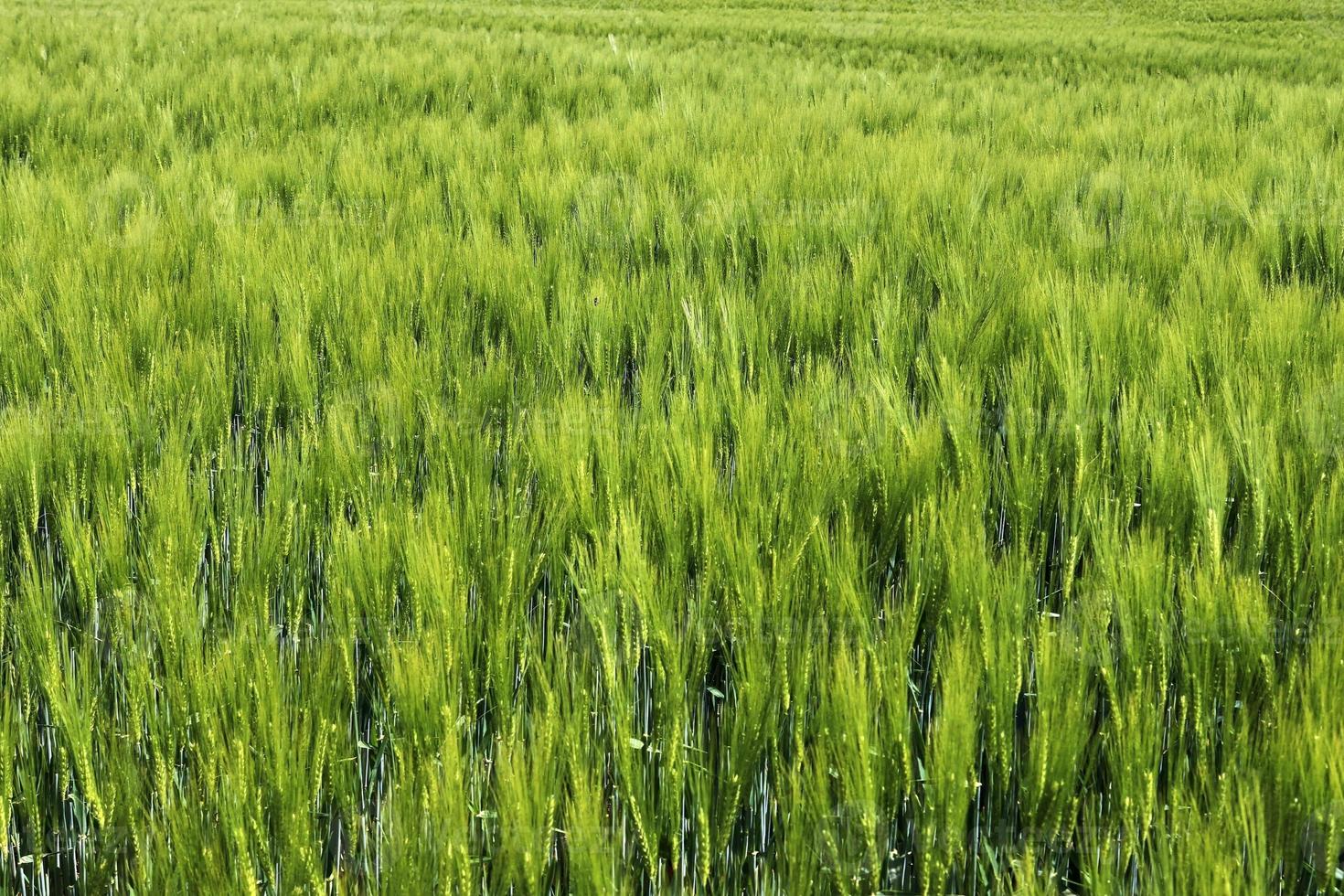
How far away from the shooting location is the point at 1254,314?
6.03 feet

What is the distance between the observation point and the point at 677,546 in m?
1.25

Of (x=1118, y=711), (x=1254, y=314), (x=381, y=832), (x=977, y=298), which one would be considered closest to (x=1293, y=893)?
(x=1118, y=711)

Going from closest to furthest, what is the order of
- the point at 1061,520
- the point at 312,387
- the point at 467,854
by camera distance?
the point at 467,854, the point at 1061,520, the point at 312,387

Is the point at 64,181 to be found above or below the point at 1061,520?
above

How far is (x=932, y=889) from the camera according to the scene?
930 mm

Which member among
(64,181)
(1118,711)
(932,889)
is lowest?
(932,889)

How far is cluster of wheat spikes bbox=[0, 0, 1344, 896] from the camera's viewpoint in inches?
36.3

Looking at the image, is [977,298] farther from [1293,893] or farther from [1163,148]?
[1163,148]

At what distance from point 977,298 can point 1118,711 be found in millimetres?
1230

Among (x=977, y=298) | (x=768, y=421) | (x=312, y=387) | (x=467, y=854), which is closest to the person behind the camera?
(x=467, y=854)

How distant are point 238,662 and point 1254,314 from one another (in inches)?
64.5

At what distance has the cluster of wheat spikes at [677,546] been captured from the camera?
92 cm

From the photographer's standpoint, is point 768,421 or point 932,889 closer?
point 932,889

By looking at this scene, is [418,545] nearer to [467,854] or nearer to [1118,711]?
[467,854]
